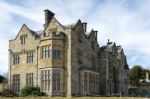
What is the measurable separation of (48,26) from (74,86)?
31.4ft

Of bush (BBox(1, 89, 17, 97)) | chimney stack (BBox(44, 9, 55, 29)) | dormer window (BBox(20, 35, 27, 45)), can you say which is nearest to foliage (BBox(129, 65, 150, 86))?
dormer window (BBox(20, 35, 27, 45))

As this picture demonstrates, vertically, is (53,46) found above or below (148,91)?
above

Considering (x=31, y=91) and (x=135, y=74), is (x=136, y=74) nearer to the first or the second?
(x=135, y=74)

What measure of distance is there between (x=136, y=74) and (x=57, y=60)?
55926 millimetres

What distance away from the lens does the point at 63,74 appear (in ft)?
168

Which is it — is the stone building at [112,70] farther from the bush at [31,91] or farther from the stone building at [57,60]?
the bush at [31,91]

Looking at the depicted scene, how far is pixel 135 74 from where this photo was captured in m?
103

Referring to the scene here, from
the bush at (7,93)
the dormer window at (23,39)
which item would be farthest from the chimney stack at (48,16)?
the bush at (7,93)

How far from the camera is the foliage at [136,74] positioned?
101m

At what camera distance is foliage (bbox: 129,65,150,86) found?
101 m

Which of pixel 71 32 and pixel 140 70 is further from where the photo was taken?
pixel 140 70

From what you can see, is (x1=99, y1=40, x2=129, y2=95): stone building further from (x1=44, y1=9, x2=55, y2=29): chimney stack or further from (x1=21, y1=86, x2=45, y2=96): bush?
(x1=21, y1=86, x2=45, y2=96): bush

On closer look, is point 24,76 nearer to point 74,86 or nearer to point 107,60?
point 74,86

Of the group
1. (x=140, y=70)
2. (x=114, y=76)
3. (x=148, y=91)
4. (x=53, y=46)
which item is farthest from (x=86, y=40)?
(x=140, y=70)
